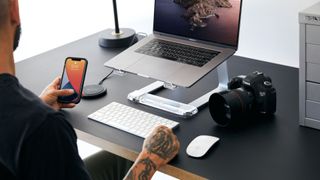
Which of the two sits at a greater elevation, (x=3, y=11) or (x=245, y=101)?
(x=3, y=11)

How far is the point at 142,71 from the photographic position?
1.60 m

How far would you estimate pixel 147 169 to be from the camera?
A: 1215 mm

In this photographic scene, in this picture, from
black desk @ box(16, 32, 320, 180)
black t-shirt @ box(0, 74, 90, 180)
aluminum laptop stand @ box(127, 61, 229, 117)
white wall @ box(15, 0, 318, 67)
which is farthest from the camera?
white wall @ box(15, 0, 318, 67)

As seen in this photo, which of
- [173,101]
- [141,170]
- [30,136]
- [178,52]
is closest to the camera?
[30,136]

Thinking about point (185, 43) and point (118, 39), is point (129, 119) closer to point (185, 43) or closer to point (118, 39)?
point (185, 43)

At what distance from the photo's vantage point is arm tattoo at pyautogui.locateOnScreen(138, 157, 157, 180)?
3.97 ft

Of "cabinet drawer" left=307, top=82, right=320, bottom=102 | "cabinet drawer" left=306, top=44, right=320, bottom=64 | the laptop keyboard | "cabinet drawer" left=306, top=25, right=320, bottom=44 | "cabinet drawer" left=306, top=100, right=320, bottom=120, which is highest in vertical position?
"cabinet drawer" left=306, top=25, right=320, bottom=44

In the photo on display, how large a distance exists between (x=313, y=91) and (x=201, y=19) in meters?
0.49

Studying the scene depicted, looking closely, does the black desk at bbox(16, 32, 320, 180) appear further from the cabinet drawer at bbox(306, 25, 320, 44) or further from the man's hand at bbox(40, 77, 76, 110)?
the cabinet drawer at bbox(306, 25, 320, 44)

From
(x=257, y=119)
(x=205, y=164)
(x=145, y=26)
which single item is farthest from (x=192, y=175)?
(x=145, y=26)

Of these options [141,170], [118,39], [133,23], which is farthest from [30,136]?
[133,23]

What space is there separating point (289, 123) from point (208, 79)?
41 cm

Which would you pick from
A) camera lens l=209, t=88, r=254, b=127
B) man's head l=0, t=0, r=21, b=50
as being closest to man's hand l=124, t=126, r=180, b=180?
camera lens l=209, t=88, r=254, b=127

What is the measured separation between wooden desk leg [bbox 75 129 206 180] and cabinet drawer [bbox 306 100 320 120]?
1.23 feet
